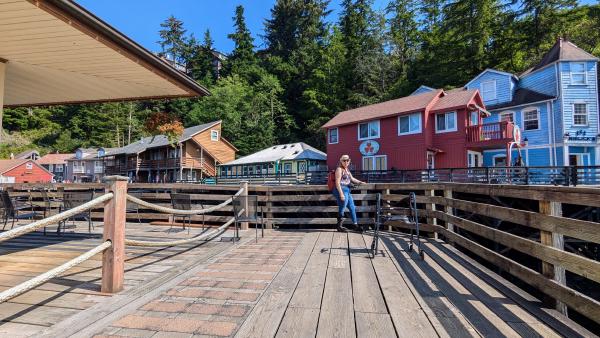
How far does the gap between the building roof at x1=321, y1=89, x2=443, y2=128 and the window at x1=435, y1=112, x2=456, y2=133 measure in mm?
1325

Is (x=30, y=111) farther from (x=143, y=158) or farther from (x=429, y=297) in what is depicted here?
(x=429, y=297)

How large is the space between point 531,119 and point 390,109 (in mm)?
9542

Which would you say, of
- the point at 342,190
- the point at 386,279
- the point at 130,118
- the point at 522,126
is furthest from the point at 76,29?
the point at 130,118

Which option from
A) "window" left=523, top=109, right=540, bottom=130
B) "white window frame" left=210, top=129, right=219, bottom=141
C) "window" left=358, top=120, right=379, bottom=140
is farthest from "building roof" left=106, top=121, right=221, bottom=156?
"window" left=523, top=109, right=540, bottom=130

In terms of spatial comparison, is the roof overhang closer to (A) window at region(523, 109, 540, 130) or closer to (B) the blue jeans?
(B) the blue jeans

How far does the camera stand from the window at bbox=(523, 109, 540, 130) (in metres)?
21.6

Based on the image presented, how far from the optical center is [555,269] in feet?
9.36

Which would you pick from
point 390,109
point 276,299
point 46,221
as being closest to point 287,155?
point 390,109

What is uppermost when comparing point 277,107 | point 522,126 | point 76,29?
point 277,107

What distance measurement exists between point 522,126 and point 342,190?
22124mm

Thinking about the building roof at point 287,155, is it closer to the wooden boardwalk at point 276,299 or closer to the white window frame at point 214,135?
the white window frame at point 214,135

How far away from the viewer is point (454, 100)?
2089 centimetres

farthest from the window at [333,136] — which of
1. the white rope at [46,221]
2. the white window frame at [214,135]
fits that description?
the white rope at [46,221]

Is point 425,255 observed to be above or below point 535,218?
below
